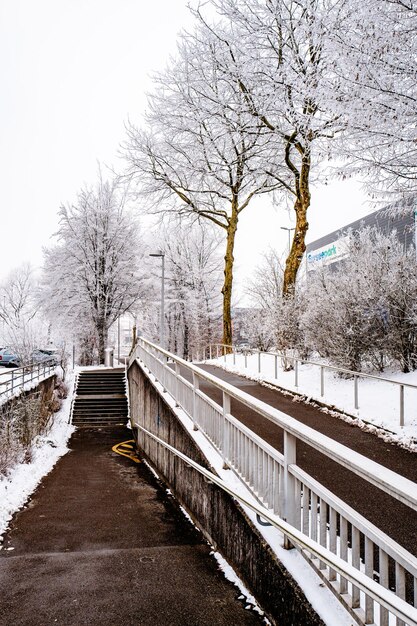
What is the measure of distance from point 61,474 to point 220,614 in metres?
9.05

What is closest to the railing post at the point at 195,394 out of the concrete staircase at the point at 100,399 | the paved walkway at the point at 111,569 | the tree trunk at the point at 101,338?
the paved walkway at the point at 111,569

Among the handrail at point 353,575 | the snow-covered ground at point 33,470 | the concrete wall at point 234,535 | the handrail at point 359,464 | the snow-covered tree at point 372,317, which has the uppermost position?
the snow-covered tree at point 372,317

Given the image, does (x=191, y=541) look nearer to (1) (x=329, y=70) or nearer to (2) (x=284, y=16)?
(1) (x=329, y=70)

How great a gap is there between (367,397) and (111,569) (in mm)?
7127

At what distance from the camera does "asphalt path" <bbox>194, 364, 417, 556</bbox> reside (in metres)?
4.65

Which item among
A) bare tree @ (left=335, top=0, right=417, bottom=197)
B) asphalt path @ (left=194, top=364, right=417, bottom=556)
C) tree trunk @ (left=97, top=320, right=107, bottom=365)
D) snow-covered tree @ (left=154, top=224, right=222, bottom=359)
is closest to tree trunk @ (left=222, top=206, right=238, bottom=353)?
asphalt path @ (left=194, top=364, right=417, bottom=556)

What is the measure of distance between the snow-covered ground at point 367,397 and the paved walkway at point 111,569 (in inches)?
155

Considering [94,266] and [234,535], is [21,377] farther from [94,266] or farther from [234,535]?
[94,266]

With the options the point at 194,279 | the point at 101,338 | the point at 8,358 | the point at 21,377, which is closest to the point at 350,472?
the point at 21,377

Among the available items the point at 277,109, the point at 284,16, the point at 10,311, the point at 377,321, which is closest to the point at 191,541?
the point at 377,321

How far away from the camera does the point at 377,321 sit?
11.9m

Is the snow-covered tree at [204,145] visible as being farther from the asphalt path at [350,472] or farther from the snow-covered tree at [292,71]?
the asphalt path at [350,472]

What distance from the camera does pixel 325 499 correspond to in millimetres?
2998

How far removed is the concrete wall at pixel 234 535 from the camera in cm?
338
